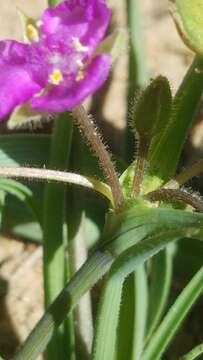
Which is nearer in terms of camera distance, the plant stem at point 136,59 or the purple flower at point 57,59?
the purple flower at point 57,59

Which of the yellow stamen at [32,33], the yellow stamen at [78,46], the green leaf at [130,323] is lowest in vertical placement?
the green leaf at [130,323]

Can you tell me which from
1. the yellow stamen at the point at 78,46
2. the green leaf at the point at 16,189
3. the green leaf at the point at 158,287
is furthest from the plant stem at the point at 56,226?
the yellow stamen at the point at 78,46

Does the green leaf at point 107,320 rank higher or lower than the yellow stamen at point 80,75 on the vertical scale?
lower

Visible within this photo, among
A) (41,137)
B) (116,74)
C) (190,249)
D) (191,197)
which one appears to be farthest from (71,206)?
(116,74)

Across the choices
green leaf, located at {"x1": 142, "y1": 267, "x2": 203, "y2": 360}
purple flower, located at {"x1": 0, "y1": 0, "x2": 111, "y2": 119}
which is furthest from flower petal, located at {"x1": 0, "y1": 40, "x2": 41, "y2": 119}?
green leaf, located at {"x1": 142, "y1": 267, "x2": 203, "y2": 360}

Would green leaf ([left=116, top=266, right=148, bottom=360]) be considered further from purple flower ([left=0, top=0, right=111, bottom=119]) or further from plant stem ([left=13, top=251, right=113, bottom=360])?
purple flower ([left=0, top=0, right=111, bottom=119])

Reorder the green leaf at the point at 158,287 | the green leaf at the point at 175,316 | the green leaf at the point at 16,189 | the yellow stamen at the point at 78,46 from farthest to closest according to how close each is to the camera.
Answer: the green leaf at the point at 158,287
the green leaf at the point at 16,189
the green leaf at the point at 175,316
the yellow stamen at the point at 78,46

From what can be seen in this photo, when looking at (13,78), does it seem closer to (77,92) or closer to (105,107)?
(77,92)

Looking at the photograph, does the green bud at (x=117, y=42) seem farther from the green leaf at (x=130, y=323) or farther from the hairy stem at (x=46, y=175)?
Result: the green leaf at (x=130, y=323)
